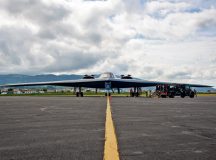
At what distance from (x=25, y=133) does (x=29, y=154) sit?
8.42 ft

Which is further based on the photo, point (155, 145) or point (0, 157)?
point (155, 145)

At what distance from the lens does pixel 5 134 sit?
25.1 feet

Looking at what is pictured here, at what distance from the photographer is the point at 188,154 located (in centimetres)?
529

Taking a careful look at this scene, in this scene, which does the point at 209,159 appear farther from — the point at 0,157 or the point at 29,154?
the point at 0,157

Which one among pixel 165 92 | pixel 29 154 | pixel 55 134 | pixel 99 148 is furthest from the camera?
pixel 165 92

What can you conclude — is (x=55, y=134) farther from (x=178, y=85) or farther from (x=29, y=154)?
(x=178, y=85)

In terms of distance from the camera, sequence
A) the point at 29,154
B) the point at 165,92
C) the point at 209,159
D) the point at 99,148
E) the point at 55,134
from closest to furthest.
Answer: the point at 209,159
the point at 29,154
the point at 99,148
the point at 55,134
the point at 165,92

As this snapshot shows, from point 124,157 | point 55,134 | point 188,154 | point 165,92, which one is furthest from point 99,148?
point 165,92

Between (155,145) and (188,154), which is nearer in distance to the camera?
(188,154)

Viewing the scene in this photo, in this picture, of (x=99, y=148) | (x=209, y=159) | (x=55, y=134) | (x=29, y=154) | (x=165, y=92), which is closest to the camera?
(x=209, y=159)

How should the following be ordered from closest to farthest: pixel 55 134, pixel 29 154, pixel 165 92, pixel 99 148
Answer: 1. pixel 29 154
2. pixel 99 148
3. pixel 55 134
4. pixel 165 92

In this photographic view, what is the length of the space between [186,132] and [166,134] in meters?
0.65

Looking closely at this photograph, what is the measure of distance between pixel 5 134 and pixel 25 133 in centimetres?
41

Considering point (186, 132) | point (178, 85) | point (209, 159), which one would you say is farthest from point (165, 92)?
point (209, 159)
